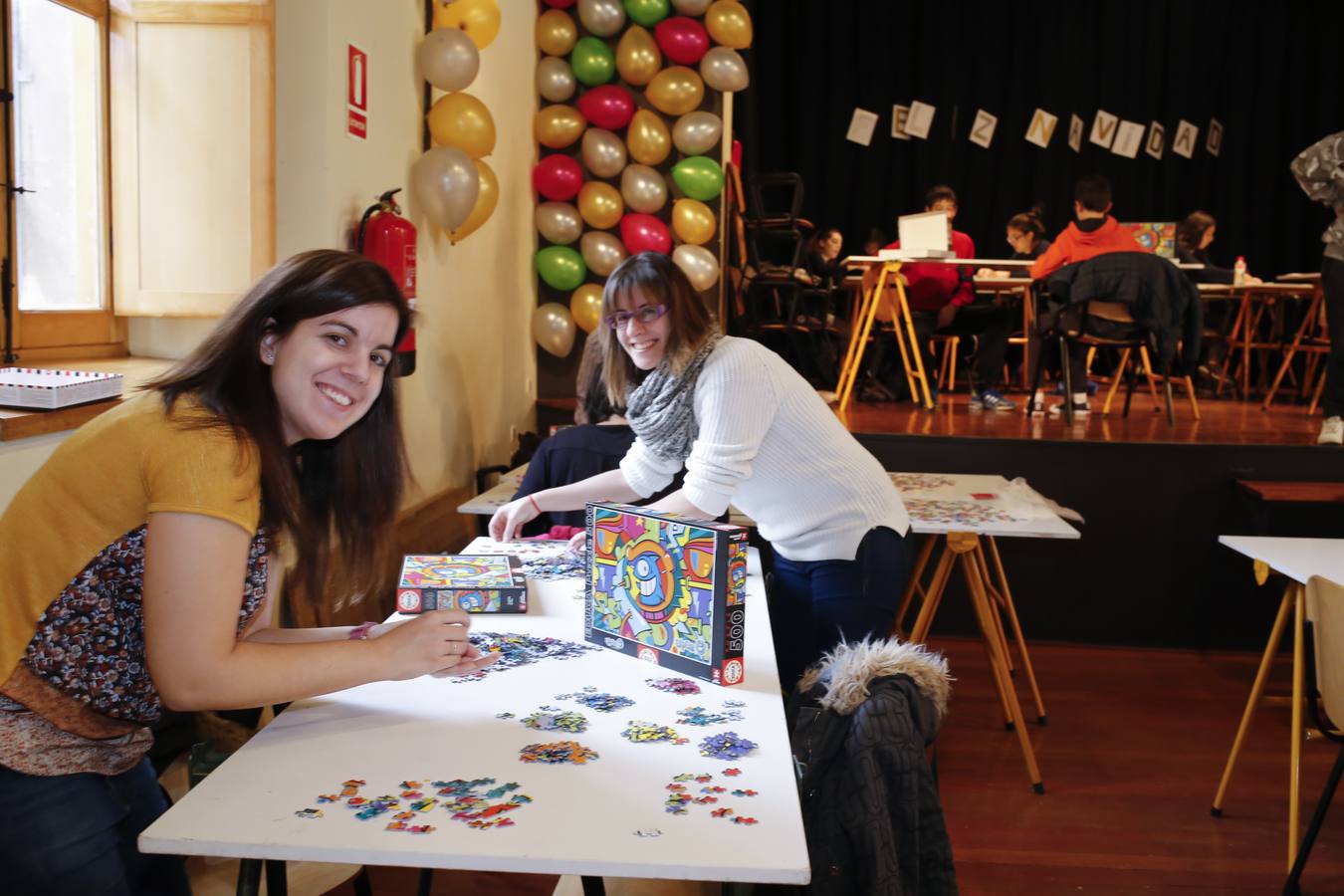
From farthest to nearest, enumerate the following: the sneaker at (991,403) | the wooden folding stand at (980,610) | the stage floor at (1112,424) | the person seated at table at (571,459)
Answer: the sneaker at (991,403), the stage floor at (1112,424), the person seated at table at (571,459), the wooden folding stand at (980,610)

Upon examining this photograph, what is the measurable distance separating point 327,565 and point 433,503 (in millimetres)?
2973

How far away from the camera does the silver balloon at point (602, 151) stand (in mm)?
5703

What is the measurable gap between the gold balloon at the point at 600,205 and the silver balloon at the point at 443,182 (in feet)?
4.96

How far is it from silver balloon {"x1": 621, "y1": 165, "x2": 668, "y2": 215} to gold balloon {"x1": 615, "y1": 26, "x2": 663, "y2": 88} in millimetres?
432

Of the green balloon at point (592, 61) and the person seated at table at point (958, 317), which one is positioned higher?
the green balloon at point (592, 61)

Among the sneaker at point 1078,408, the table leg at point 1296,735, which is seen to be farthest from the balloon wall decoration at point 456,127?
the sneaker at point 1078,408

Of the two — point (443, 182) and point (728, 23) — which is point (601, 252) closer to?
point (728, 23)

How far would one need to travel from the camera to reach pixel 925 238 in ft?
20.8

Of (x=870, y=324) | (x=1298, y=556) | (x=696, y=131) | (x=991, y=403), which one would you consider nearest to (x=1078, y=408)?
(x=991, y=403)

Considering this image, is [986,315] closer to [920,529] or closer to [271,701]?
[920,529]

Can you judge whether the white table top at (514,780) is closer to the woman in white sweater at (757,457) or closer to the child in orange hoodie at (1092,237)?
the woman in white sweater at (757,457)

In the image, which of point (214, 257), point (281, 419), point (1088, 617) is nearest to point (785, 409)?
point (281, 419)

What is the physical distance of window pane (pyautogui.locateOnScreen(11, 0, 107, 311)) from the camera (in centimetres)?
293

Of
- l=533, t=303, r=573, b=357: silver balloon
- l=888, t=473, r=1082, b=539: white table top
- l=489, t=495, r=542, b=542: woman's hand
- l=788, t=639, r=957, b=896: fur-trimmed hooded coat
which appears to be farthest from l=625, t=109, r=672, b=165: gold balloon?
l=788, t=639, r=957, b=896: fur-trimmed hooded coat
